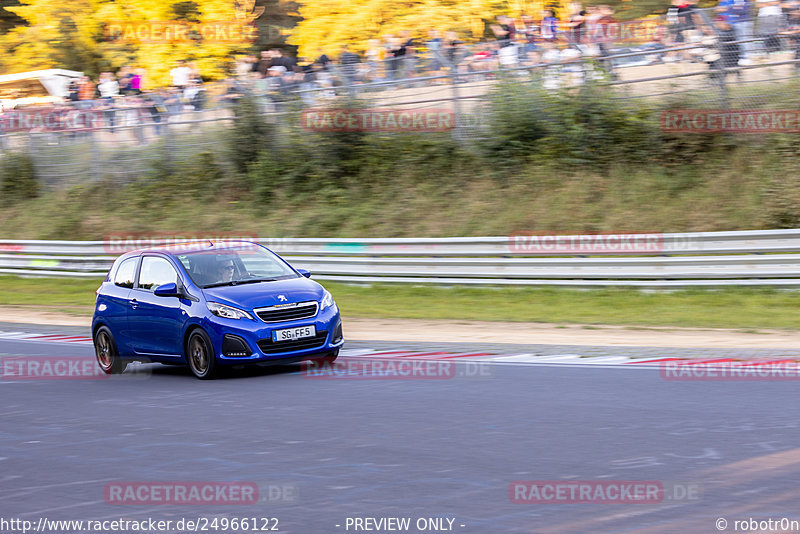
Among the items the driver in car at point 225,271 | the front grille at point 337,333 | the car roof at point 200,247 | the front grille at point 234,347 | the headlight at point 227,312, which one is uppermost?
the car roof at point 200,247

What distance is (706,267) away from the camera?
17328 mm

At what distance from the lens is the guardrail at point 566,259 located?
17.0 m

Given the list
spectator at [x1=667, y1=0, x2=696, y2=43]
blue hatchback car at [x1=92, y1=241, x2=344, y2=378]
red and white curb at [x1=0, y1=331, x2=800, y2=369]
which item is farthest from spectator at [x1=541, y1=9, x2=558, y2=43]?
blue hatchback car at [x1=92, y1=241, x2=344, y2=378]

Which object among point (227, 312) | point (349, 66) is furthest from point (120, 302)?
point (349, 66)

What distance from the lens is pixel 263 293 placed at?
37.6 feet

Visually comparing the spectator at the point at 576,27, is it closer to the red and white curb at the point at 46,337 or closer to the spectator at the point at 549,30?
the spectator at the point at 549,30

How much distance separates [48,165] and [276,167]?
9.44 m

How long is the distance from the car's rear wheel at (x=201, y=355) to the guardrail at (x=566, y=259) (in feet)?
29.1

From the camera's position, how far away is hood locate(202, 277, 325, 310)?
444 inches

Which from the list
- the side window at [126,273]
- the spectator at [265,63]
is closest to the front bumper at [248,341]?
the side window at [126,273]

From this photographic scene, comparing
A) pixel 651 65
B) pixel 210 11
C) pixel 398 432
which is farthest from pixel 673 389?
pixel 210 11

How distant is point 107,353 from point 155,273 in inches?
53.9

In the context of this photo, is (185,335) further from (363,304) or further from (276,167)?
(276,167)

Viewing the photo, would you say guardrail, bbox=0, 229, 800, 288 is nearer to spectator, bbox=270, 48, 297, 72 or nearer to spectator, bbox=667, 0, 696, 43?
spectator, bbox=667, 0, 696, 43
